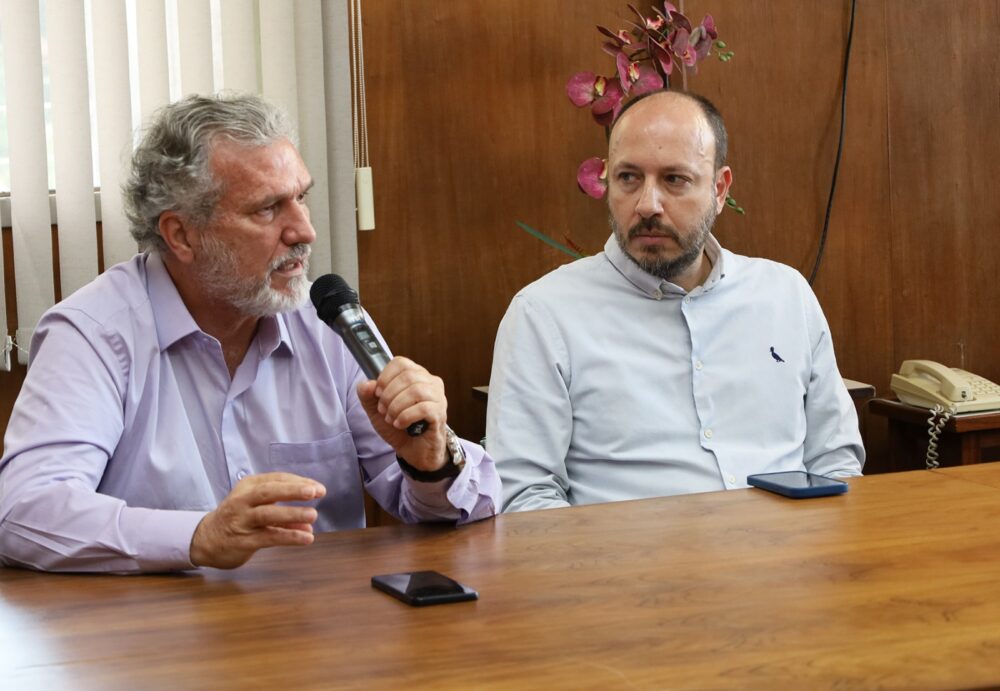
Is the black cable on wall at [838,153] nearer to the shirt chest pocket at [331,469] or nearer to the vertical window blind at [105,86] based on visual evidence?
the vertical window blind at [105,86]

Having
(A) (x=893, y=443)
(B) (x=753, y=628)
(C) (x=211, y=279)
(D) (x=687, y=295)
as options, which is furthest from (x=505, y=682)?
(A) (x=893, y=443)

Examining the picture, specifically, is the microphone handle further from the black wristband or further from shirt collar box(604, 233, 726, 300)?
shirt collar box(604, 233, 726, 300)

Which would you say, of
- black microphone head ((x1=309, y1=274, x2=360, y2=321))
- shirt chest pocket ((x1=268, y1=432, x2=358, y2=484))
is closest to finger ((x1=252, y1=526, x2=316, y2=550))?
black microphone head ((x1=309, y1=274, x2=360, y2=321))

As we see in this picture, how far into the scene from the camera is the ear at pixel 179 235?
180cm

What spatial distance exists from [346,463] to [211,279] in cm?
35

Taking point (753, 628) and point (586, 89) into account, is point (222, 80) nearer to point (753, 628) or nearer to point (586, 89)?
point (586, 89)

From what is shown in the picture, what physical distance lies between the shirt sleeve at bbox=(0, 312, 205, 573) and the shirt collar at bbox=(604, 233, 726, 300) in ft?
3.48

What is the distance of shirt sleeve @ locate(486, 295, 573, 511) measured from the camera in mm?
2139

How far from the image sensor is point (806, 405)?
239 centimetres

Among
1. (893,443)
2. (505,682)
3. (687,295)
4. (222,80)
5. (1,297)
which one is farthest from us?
(893,443)

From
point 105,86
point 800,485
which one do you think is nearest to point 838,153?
point 800,485

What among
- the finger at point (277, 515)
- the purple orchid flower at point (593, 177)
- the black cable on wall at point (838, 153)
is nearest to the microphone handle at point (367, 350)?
the finger at point (277, 515)

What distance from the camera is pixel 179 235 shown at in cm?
182

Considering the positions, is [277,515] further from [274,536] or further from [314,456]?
[314,456]
